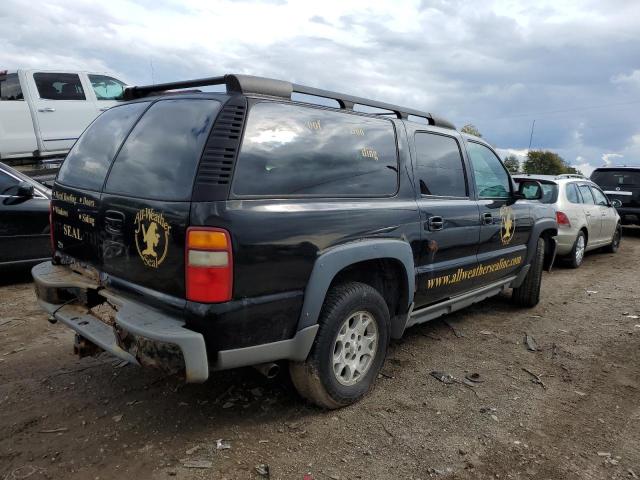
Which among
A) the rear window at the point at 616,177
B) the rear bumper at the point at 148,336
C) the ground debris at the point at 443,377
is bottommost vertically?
the ground debris at the point at 443,377

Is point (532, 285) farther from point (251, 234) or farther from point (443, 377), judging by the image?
point (251, 234)

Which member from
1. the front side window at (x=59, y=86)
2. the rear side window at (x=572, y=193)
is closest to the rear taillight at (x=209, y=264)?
the rear side window at (x=572, y=193)

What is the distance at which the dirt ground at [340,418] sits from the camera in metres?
2.65

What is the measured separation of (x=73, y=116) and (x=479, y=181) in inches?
331

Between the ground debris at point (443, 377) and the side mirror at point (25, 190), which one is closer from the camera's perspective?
the ground debris at point (443, 377)

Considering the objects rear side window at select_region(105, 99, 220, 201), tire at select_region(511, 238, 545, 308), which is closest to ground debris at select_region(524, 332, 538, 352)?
tire at select_region(511, 238, 545, 308)

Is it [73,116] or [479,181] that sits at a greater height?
[73,116]

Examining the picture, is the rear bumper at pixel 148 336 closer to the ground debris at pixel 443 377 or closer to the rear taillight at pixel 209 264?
the rear taillight at pixel 209 264

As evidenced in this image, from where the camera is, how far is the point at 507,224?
4.78 m

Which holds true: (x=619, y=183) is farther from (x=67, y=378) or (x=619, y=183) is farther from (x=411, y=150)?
(x=67, y=378)

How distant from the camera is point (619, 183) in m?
12.3

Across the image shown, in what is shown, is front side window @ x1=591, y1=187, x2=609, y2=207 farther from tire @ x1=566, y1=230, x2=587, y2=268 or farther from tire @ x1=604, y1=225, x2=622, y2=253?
tire @ x1=566, y1=230, x2=587, y2=268

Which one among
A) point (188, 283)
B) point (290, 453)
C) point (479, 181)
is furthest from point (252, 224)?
point (479, 181)

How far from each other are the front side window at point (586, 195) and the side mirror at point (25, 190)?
27.3 ft
